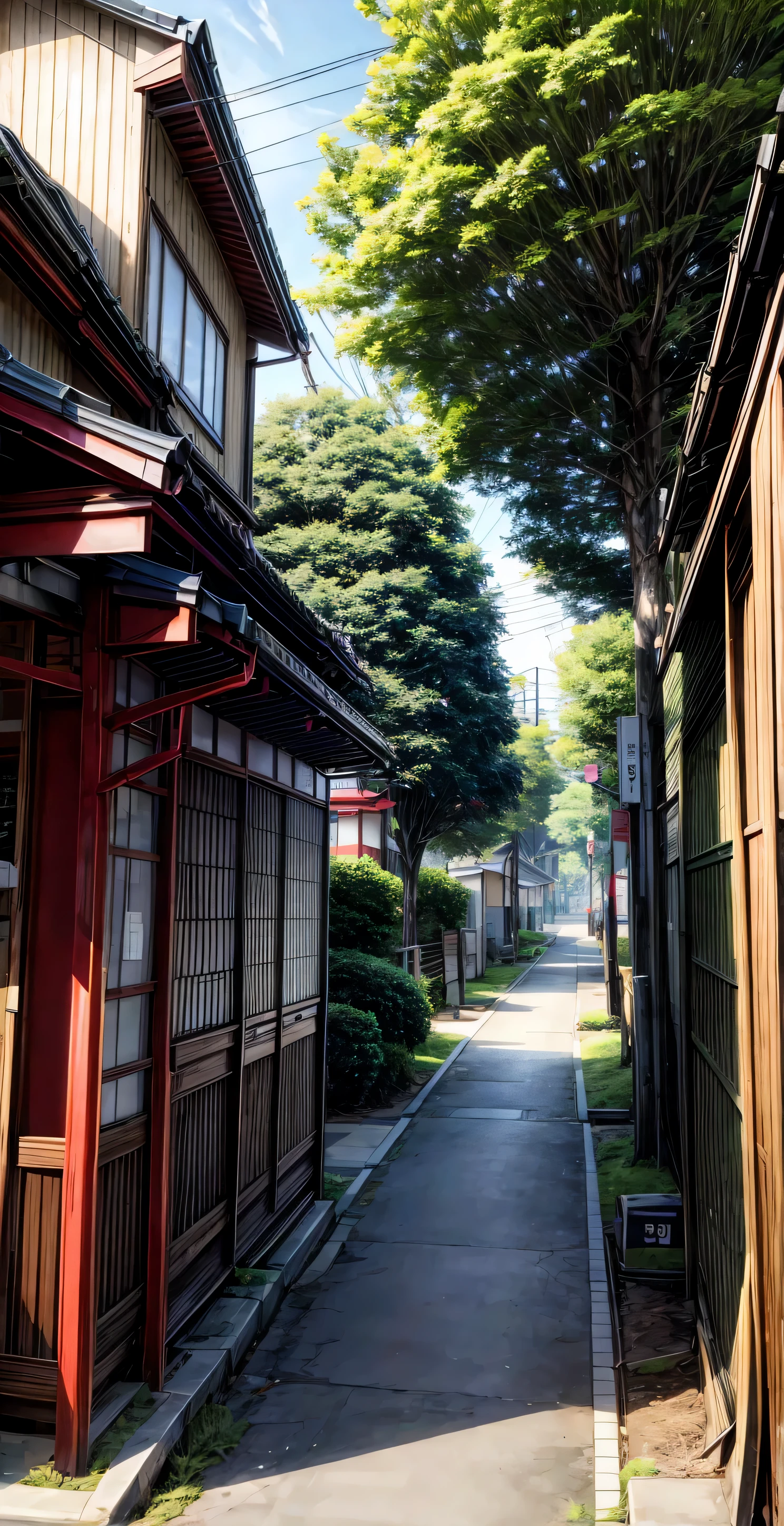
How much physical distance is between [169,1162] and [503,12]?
33.9 feet

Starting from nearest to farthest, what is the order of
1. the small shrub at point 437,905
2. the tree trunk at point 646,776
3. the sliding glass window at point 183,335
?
the sliding glass window at point 183,335
the tree trunk at point 646,776
the small shrub at point 437,905

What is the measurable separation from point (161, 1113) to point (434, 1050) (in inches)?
572

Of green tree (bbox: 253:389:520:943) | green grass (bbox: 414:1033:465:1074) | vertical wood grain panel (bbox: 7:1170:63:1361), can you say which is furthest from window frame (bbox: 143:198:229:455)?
green tree (bbox: 253:389:520:943)

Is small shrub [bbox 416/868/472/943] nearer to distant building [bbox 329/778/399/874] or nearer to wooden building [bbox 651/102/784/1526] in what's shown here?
distant building [bbox 329/778/399/874]

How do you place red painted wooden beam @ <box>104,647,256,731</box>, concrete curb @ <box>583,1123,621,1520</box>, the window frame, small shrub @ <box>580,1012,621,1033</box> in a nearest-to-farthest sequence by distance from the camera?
red painted wooden beam @ <box>104,647,256,731</box> < concrete curb @ <box>583,1123,621,1520</box> < the window frame < small shrub @ <box>580,1012,621,1033</box>

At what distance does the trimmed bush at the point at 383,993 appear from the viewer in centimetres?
1562

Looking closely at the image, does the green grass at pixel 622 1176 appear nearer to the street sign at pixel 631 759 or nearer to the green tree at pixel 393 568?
the street sign at pixel 631 759

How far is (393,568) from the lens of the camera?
76.1ft

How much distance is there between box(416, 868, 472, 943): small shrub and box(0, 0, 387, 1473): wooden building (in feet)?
62.8

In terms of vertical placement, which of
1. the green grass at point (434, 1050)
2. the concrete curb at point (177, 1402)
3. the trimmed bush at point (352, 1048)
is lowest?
the green grass at point (434, 1050)

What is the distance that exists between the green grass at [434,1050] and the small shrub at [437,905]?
19.0 ft

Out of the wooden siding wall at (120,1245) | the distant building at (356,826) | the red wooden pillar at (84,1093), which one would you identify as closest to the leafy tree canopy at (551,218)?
the red wooden pillar at (84,1093)

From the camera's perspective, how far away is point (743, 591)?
438 centimetres

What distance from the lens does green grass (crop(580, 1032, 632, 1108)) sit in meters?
15.0
